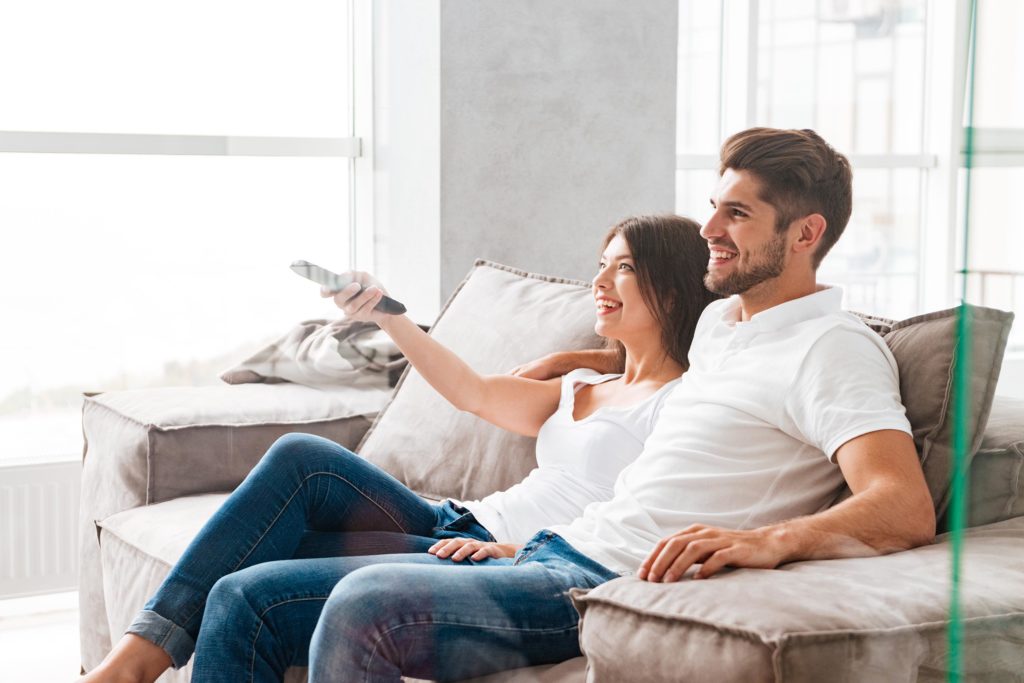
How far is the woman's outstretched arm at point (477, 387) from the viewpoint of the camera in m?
1.49

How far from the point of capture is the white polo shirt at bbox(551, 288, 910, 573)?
3.36 ft

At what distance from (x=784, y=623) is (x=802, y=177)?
0.52 meters

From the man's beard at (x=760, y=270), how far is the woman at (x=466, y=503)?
20 cm

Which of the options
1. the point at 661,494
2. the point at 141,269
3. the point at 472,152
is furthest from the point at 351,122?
the point at 661,494

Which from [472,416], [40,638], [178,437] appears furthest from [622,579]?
[40,638]

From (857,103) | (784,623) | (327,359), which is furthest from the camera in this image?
(857,103)

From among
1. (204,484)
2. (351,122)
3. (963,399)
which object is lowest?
(204,484)

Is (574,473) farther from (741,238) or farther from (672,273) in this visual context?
(741,238)

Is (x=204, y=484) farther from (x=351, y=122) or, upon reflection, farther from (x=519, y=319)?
(x=351, y=122)

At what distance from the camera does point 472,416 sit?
5.37ft

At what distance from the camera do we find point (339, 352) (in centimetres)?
194

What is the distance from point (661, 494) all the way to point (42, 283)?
1683mm

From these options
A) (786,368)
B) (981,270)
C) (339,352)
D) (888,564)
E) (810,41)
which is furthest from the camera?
(810,41)

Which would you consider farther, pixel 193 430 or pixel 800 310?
pixel 193 430
